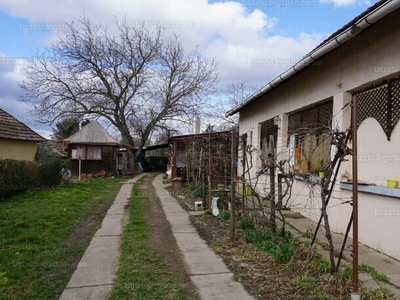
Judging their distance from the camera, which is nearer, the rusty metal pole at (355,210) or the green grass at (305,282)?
the rusty metal pole at (355,210)

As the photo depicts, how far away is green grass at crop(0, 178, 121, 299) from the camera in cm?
382

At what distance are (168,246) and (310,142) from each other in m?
4.45

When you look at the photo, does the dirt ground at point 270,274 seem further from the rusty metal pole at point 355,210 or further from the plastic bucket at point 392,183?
the plastic bucket at point 392,183

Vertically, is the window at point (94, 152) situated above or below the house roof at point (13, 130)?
below

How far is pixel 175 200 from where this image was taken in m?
11.1

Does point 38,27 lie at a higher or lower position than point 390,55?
higher

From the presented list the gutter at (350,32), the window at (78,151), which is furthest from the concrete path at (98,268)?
the window at (78,151)

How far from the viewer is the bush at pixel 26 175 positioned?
1055cm

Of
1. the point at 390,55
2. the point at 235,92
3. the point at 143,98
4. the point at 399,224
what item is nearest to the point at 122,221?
the point at 399,224

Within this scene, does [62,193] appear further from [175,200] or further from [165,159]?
[165,159]

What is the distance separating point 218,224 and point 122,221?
217 centimetres

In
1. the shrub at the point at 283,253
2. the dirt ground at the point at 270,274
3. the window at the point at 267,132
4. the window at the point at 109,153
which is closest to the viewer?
the dirt ground at the point at 270,274

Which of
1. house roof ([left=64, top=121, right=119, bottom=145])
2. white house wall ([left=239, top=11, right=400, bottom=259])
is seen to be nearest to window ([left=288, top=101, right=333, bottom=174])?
white house wall ([left=239, top=11, right=400, bottom=259])

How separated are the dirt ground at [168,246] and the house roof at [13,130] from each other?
28.4 feet
